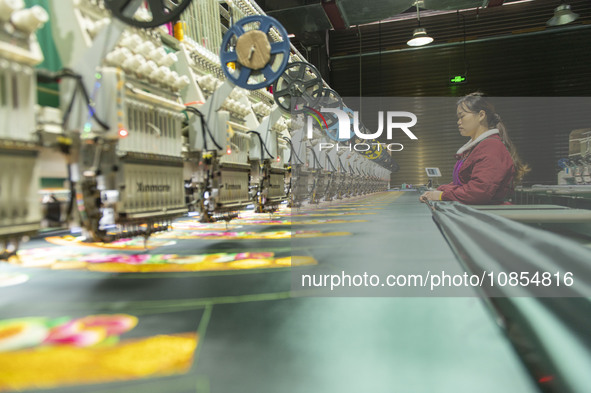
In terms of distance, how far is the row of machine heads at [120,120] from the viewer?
1299 mm

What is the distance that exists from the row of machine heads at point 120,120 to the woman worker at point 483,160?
1.50 m

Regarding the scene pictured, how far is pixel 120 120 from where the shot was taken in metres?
1.73

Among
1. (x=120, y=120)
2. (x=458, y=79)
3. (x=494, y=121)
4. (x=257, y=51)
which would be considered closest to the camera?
(x=120, y=120)

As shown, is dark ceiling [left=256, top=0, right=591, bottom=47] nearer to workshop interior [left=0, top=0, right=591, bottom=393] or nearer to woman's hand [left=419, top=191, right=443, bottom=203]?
workshop interior [left=0, top=0, right=591, bottom=393]

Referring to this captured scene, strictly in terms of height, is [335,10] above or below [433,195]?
above

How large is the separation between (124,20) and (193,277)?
1436 millimetres

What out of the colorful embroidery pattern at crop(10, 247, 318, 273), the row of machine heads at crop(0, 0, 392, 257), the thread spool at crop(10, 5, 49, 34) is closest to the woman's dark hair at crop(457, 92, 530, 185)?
the row of machine heads at crop(0, 0, 392, 257)

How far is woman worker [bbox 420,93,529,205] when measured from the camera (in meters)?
2.27

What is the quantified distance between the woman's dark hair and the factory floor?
0.91 metres

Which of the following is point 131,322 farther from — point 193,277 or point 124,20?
point 124,20

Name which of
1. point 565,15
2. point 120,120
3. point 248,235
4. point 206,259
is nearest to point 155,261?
point 206,259

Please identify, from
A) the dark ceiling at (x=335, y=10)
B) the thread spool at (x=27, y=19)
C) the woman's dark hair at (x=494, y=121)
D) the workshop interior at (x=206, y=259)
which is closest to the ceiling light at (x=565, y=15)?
the dark ceiling at (x=335, y=10)

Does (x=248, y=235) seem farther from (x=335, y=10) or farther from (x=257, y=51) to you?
(x=335, y=10)

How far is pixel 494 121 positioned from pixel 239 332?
227 centimetres
